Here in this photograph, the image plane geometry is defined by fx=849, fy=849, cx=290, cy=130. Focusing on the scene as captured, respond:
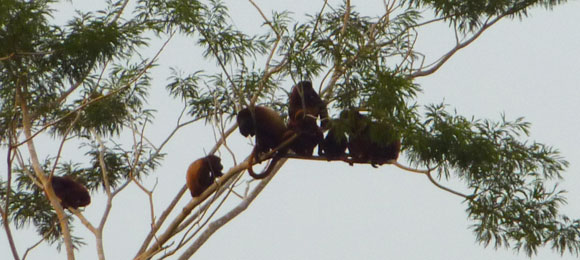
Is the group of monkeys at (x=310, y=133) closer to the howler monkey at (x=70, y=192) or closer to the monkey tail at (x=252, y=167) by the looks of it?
the monkey tail at (x=252, y=167)

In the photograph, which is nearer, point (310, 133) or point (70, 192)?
point (310, 133)

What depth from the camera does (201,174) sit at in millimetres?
10047

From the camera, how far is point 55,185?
11.4 meters

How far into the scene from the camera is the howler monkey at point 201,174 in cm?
1004

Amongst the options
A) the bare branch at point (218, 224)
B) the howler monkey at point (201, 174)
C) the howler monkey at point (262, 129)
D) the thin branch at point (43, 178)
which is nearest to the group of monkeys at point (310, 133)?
the howler monkey at point (262, 129)

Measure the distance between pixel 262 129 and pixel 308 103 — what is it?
20.2 inches

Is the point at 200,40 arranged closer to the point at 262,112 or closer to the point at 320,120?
the point at 262,112

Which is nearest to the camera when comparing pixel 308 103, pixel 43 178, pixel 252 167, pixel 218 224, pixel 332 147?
pixel 332 147

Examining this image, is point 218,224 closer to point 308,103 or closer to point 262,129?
point 262,129

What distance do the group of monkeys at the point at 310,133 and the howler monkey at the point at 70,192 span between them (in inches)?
159

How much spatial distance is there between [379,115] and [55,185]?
584 centimetres

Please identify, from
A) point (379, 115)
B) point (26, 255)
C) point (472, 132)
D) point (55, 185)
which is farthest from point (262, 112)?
point (55, 185)

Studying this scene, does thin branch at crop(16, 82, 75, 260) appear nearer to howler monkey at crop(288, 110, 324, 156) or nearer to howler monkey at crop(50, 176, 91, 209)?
howler monkey at crop(50, 176, 91, 209)

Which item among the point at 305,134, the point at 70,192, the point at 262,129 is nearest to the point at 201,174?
the point at 262,129
